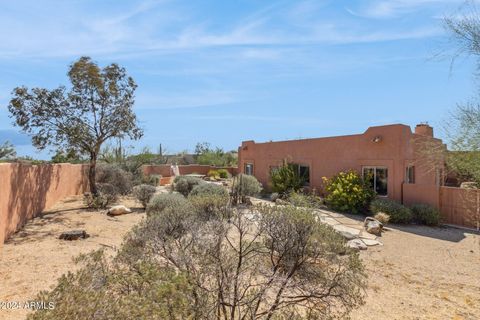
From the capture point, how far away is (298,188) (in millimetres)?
18297

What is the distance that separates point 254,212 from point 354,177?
1153 centimetres

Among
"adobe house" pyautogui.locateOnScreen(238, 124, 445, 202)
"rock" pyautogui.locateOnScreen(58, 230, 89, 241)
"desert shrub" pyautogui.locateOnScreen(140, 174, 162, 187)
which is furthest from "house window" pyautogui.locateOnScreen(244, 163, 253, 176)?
"rock" pyautogui.locateOnScreen(58, 230, 89, 241)

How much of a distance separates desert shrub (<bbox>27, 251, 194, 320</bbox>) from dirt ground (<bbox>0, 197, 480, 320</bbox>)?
260cm

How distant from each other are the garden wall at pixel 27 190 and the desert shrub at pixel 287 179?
10.8 metres

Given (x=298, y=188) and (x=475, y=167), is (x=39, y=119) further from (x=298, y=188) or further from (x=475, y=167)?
(x=475, y=167)

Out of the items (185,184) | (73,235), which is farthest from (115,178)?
(73,235)

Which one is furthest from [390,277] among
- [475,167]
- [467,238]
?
[467,238]

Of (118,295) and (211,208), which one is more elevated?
(211,208)

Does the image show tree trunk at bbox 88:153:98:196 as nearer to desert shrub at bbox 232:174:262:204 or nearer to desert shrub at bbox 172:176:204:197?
desert shrub at bbox 172:176:204:197

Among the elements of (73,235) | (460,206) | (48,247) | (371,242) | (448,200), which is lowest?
(371,242)

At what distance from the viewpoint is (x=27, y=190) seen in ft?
33.0

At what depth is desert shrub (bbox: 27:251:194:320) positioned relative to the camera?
2301 millimetres

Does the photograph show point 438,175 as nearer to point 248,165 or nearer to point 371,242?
point 371,242

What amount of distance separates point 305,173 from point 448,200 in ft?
23.8
